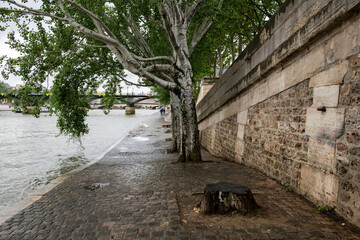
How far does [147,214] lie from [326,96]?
10.3 ft

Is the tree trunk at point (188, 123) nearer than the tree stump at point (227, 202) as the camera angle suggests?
No

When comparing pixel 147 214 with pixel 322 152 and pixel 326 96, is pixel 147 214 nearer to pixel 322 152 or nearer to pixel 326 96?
pixel 322 152

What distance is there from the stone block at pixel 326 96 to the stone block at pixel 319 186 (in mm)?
975

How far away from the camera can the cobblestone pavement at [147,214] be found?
121 inches

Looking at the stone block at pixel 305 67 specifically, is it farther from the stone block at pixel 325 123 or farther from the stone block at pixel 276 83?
the stone block at pixel 325 123

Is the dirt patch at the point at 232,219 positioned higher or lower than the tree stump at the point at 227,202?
lower

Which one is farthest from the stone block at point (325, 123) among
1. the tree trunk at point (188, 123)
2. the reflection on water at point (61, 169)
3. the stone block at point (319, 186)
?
the reflection on water at point (61, 169)

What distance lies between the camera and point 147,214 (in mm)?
3758

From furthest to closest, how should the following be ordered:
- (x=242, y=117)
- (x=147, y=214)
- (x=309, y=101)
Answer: (x=242, y=117)
(x=309, y=101)
(x=147, y=214)

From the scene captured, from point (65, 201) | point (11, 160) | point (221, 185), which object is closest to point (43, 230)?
point (65, 201)

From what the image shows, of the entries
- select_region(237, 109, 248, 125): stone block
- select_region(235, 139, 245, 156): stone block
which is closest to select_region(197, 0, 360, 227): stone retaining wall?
select_region(237, 109, 248, 125): stone block

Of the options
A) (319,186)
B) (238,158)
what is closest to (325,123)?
(319,186)

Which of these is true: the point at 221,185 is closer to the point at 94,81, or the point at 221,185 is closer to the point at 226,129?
the point at 226,129

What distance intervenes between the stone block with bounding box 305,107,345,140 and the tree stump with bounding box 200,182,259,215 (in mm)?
1370
